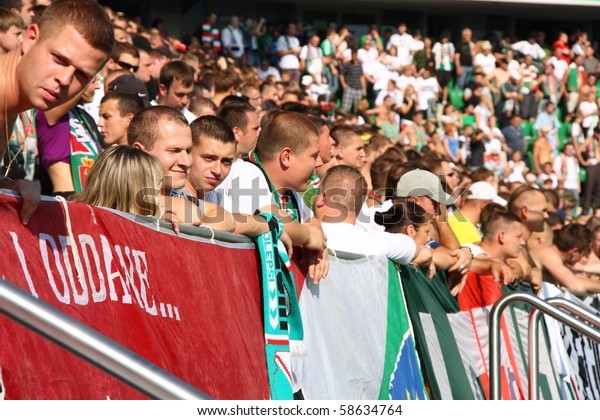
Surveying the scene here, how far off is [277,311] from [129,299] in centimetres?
114

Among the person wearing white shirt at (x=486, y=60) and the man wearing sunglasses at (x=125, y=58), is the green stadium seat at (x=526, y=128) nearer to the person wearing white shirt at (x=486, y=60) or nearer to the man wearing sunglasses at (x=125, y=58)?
the person wearing white shirt at (x=486, y=60)

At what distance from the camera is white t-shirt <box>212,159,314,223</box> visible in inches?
224

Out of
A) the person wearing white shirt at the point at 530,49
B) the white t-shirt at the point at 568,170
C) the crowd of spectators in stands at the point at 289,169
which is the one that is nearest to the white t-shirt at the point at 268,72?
the crowd of spectators in stands at the point at 289,169

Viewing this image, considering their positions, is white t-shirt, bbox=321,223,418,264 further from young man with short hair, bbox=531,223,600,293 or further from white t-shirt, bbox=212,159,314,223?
young man with short hair, bbox=531,223,600,293

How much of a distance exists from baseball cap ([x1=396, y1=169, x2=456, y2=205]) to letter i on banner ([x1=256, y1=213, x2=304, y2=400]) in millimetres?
2840

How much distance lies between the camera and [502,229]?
827 cm

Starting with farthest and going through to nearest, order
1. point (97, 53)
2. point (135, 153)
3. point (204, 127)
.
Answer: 1. point (204, 127)
2. point (135, 153)
3. point (97, 53)

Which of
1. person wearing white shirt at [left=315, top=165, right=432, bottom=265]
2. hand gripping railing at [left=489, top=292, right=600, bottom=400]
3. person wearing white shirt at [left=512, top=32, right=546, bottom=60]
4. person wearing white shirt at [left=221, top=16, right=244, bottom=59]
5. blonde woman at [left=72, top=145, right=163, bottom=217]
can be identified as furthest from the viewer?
person wearing white shirt at [left=512, top=32, right=546, bottom=60]

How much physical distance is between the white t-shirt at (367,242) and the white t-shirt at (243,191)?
0.40 meters

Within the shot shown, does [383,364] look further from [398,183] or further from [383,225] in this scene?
[398,183]

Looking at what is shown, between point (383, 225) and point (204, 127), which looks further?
point (383, 225)

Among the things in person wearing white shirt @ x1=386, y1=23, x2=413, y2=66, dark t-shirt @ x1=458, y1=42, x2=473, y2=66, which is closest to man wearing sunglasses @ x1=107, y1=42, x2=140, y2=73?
person wearing white shirt @ x1=386, y1=23, x2=413, y2=66
